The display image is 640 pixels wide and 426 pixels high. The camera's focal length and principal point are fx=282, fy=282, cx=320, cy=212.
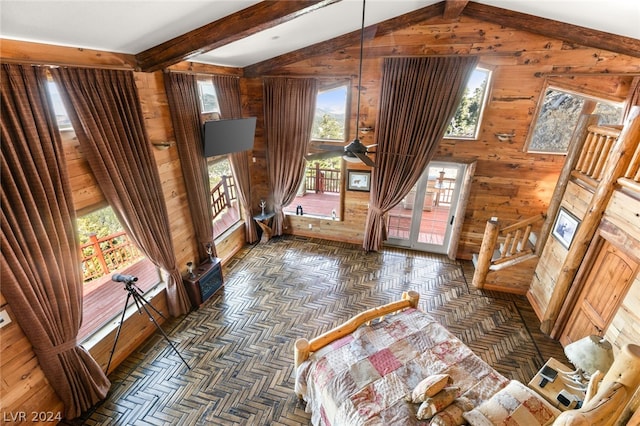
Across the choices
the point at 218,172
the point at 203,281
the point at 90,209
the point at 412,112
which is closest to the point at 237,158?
the point at 218,172

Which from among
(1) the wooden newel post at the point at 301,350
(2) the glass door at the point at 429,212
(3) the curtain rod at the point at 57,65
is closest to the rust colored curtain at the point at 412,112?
(2) the glass door at the point at 429,212

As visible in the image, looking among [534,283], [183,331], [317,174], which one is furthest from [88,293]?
[534,283]

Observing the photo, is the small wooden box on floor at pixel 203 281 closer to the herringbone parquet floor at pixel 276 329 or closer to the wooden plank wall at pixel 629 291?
the herringbone parquet floor at pixel 276 329

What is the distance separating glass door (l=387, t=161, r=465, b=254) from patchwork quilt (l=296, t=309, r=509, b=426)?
116 inches

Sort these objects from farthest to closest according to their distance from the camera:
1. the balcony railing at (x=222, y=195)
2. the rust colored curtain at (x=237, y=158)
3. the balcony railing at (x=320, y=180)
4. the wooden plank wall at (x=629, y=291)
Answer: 1. the balcony railing at (x=320, y=180)
2. the balcony railing at (x=222, y=195)
3. the rust colored curtain at (x=237, y=158)
4. the wooden plank wall at (x=629, y=291)

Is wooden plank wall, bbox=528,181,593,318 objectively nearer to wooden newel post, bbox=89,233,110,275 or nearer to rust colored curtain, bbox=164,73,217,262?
rust colored curtain, bbox=164,73,217,262

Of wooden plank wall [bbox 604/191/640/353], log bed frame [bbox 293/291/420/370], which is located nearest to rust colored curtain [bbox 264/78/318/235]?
log bed frame [bbox 293/291/420/370]

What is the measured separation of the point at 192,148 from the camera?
4000 millimetres

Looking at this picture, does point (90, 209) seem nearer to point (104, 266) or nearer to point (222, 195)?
point (104, 266)

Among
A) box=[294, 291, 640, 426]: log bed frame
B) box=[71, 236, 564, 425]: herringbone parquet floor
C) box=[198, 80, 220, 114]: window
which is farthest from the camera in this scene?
box=[198, 80, 220, 114]: window

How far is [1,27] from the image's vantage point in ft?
6.27

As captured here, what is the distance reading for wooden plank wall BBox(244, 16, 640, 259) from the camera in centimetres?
405

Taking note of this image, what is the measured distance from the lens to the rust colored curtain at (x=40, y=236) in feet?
6.87

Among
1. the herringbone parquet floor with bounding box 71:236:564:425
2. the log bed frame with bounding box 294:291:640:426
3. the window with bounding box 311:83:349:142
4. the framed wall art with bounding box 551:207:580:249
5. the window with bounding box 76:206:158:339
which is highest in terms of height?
the window with bounding box 311:83:349:142
